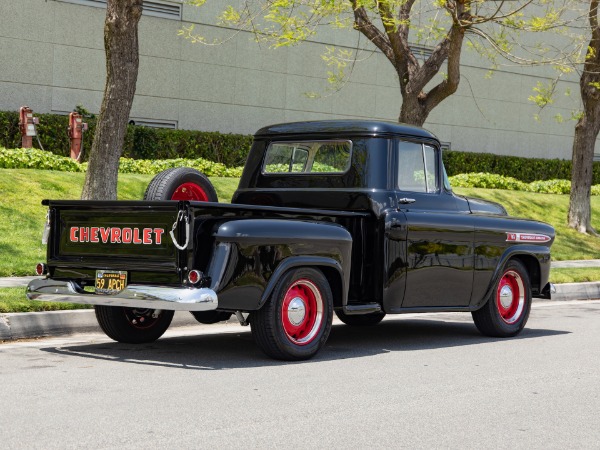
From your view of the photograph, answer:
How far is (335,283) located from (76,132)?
13504mm

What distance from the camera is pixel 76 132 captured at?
860 inches

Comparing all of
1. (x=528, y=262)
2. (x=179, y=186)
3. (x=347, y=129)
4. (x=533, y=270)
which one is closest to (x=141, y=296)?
(x=179, y=186)

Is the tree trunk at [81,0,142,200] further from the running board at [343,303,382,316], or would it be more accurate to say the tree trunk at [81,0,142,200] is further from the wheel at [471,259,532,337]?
the running board at [343,303,382,316]

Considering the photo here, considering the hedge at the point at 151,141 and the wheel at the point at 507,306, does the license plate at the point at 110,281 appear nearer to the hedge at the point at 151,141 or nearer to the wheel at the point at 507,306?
the wheel at the point at 507,306

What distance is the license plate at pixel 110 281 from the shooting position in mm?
8594

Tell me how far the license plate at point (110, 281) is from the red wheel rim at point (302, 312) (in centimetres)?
128

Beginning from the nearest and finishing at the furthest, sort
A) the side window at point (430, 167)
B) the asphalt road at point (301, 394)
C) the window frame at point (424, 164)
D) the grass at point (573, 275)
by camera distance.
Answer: the asphalt road at point (301, 394) < the window frame at point (424, 164) < the side window at point (430, 167) < the grass at point (573, 275)

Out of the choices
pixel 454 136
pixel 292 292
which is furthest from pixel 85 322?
pixel 454 136

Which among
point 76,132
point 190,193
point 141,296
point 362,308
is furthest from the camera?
point 76,132

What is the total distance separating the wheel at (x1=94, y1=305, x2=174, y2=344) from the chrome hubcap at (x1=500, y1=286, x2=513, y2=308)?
338 cm

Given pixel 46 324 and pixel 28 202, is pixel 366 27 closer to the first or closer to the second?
Answer: pixel 28 202

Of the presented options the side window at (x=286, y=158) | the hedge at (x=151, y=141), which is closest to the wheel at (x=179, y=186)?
the side window at (x=286, y=158)

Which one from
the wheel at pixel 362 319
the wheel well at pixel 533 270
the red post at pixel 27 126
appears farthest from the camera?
the red post at pixel 27 126

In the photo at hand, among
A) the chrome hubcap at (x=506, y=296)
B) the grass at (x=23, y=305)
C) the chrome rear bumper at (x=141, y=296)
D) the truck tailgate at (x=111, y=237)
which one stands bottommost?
the grass at (x=23, y=305)
